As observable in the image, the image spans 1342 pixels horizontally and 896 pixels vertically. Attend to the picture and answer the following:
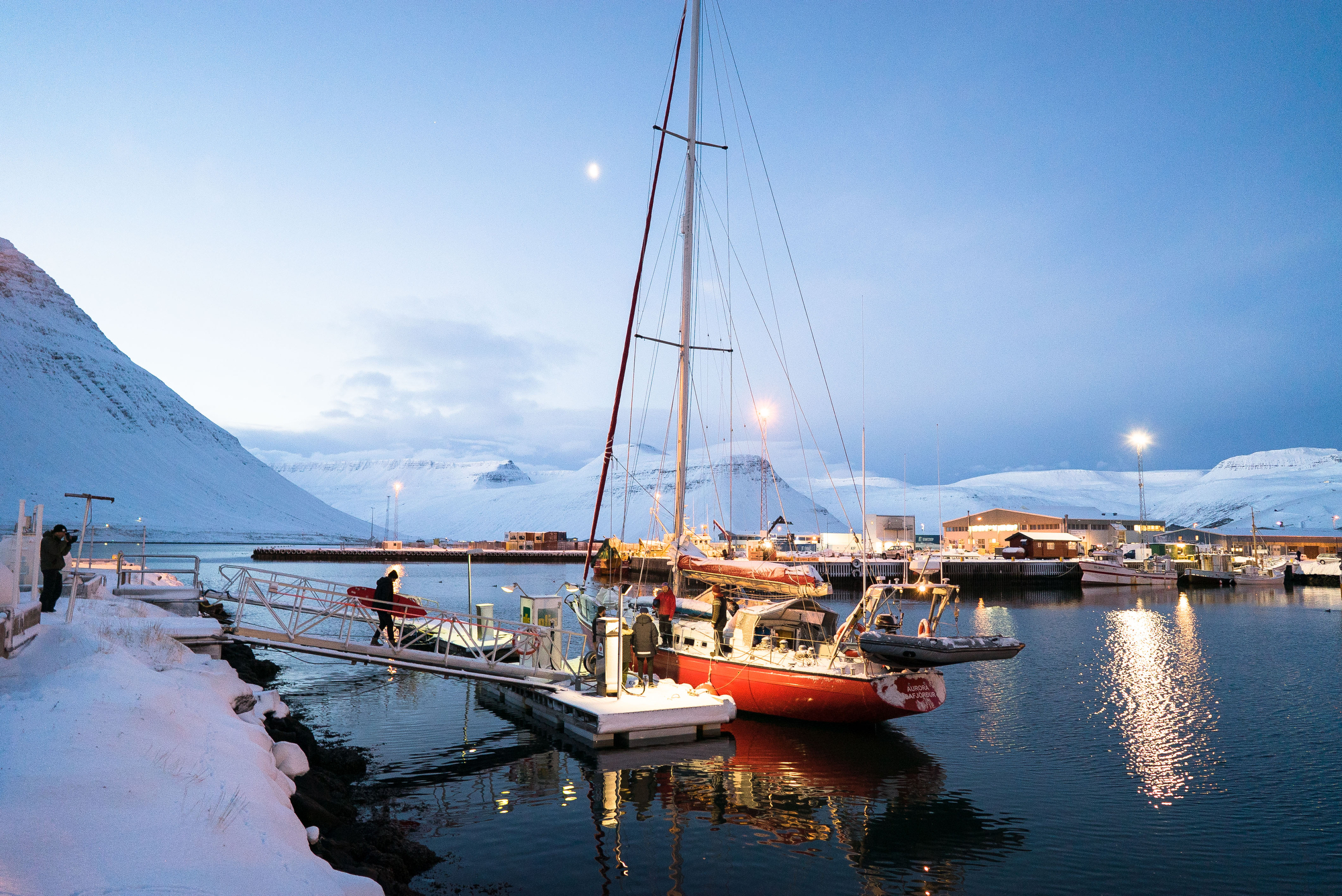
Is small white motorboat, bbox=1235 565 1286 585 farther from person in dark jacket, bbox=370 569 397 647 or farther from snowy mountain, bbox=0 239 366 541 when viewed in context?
snowy mountain, bbox=0 239 366 541

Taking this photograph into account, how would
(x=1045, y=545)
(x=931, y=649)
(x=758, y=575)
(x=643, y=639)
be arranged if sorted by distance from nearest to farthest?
(x=931, y=649) < (x=643, y=639) < (x=758, y=575) < (x=1045, y=545)

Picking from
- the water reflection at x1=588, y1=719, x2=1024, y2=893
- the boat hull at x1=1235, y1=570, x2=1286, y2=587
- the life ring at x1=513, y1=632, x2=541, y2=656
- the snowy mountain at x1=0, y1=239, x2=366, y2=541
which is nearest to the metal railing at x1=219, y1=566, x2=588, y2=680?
the life ring at x1=513, y1=632, x2=541, y2=656

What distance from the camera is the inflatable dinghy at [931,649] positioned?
50.9 feet

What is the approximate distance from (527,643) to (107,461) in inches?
6991

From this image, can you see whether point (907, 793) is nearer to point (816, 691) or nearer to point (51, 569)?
point (816, 691)

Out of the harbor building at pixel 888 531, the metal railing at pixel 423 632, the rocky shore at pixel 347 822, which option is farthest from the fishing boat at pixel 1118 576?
the rocky shore at pixel 347 822

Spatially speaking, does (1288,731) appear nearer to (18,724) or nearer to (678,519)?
(678,519)

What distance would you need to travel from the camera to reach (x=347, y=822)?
36.7 feet

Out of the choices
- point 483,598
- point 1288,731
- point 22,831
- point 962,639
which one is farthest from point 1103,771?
point 483,598

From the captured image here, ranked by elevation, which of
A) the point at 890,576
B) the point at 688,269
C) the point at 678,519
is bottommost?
the point at 890,576

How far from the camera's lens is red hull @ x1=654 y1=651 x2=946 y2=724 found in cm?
1716

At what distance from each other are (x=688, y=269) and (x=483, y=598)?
39864mm

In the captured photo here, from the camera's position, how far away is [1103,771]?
15.8 m

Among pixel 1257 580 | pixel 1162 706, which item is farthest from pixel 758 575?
pixel 1257 580
